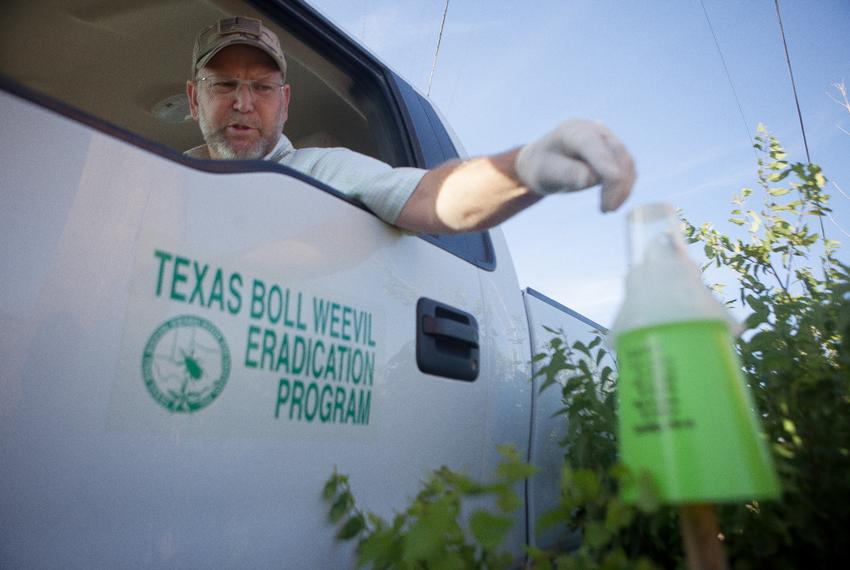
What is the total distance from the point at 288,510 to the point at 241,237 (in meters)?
0.53

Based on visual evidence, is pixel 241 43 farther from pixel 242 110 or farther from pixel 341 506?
pixel 341 506

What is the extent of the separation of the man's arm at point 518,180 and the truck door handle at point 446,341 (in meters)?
0.22

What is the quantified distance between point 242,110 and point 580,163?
1392mm

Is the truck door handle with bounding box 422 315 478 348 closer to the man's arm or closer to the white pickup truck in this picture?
the white pickup truck

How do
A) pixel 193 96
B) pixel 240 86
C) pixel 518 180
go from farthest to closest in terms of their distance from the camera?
pixel 193 96
pixel 240 86
pixel 518 180

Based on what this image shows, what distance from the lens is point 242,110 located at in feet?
6.73

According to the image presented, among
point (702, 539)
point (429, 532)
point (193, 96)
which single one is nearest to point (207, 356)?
point (429, 532)

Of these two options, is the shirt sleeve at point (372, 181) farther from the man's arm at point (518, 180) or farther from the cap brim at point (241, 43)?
the cap brim at point (241, 43)

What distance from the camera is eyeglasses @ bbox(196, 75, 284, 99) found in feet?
6.84

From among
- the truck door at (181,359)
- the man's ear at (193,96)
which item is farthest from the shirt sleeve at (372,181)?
the man's ear at (193,96)

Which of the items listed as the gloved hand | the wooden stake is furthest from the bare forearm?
the wooden stake

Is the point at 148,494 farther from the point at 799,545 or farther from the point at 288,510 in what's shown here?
the point at 799,545

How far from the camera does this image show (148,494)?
3.05 ft

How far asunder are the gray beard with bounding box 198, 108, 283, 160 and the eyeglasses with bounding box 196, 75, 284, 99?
4.7 inches
